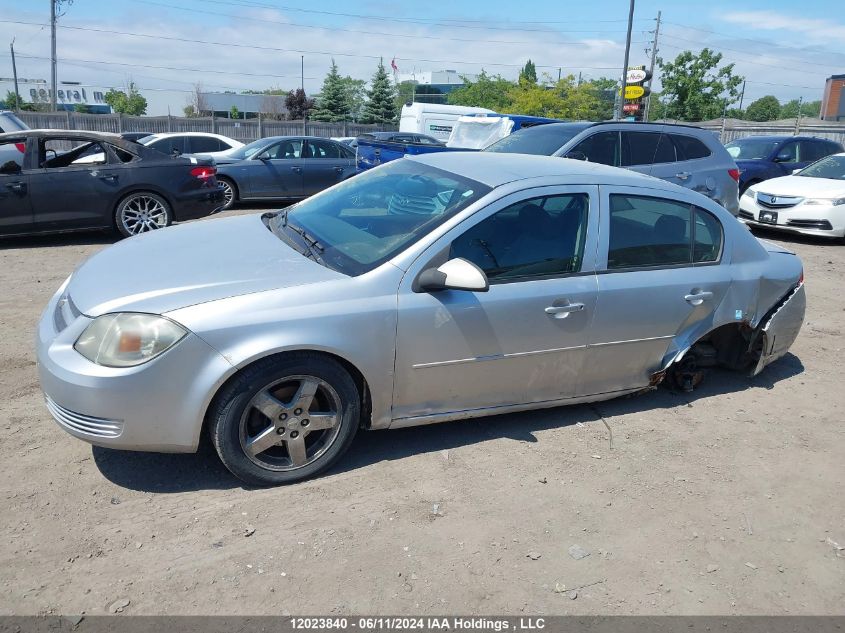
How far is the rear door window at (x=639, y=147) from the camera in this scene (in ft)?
30.4

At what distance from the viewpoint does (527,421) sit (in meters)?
4.44

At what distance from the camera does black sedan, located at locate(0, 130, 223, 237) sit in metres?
8.62

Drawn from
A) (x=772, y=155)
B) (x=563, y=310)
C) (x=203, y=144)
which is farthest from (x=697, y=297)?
(x=203, y=144)

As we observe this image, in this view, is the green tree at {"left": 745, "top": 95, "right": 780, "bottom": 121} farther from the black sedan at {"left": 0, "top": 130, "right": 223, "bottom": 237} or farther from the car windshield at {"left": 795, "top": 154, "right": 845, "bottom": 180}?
the black sedan at {"left": 0, "top": 130, "right": 223, "bottom": 237}

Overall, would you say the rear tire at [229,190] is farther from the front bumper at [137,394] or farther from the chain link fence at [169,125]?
the chain link fence at [169,125]

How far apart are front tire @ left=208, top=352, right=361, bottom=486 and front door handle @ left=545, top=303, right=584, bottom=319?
46.7 inches

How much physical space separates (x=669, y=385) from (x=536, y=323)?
66.2 inches

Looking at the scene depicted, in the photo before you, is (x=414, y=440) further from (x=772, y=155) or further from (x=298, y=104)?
(x=298, y=104)

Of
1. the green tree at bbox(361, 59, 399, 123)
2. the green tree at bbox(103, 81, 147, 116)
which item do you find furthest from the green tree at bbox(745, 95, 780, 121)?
the green tree at bbox(103, 81, 147, 116)

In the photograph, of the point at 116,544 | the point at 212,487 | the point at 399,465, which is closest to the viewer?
the point at 116,544

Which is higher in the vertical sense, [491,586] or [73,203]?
[73,203]

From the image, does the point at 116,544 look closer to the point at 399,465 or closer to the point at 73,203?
the point at 399,465

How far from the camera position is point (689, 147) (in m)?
9.67
